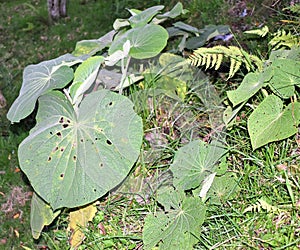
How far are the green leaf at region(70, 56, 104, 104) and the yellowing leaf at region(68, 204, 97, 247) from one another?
0.38m

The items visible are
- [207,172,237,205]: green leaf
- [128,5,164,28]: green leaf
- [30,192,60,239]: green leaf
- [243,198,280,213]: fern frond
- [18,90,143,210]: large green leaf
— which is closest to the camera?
[243,198,280,213]: fern frond

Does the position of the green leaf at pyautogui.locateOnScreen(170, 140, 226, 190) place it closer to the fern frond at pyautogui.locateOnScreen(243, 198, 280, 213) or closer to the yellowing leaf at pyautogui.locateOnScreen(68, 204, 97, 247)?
the fern frond at pyautogui.locateOnScreen(243, 198, 280, 213)

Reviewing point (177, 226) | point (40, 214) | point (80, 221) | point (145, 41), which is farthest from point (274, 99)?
point (40, 214)

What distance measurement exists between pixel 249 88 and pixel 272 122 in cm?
12

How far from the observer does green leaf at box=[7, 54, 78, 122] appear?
5.29ft

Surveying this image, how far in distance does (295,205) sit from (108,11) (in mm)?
2897

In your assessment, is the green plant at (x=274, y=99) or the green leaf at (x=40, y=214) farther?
the green leaf at (x=40, y=214)

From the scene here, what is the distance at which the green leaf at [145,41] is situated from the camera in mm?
1657

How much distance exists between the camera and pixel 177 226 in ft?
4.03

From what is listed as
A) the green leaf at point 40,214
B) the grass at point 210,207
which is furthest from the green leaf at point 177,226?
the green leaf at point 40,214

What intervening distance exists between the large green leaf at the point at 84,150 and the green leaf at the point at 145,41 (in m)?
0.27

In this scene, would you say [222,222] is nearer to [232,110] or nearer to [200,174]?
[200,174]

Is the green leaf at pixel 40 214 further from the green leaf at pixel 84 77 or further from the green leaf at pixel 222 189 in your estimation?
the green leaf at pixel 222 189

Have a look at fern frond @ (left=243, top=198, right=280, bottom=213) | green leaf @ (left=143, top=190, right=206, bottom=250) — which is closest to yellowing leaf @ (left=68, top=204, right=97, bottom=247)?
green leaf @ (left=143, top=190, right=206, bottom=250)
